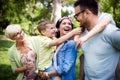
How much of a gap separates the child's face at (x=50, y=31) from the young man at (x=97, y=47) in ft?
3.72

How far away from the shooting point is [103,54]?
3.01 metres

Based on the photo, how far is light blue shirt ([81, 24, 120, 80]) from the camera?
2973 mm

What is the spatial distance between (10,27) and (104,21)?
1571mm

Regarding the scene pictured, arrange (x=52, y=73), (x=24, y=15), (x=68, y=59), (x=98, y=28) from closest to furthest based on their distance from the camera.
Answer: (x=98, y=28) < (x=68, y=59) < (x=52, y=73) < (x=24, y=15)

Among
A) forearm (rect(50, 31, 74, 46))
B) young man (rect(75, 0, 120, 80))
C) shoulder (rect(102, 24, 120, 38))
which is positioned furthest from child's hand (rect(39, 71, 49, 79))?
shoulder (rect(102, 24, 120, 38))

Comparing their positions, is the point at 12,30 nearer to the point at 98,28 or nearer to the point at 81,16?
the point at 81,16

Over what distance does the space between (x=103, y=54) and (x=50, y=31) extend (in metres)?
1.41

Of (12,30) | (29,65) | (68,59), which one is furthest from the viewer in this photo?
(29,65)

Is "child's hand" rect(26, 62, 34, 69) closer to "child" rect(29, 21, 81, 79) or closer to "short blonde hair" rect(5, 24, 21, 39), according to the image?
"child" rect(29, 21, 81, 79)

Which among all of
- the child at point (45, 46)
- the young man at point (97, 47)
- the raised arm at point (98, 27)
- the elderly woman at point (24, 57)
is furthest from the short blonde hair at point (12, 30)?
the raised arm at point (98, 27)

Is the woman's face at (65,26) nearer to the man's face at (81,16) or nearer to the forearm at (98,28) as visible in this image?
the man's face at (81,16)

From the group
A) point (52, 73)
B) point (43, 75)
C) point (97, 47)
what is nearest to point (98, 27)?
point (97, 47)

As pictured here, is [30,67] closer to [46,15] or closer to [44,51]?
[44,51]

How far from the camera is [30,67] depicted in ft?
14.5
